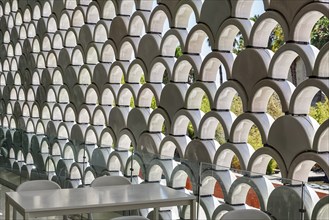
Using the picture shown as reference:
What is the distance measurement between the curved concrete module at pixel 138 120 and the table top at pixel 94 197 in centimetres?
160

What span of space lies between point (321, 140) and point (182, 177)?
1.51m

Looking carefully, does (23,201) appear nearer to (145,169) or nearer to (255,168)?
(145,169)

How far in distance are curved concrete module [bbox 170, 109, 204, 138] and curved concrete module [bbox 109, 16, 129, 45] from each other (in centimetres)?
154

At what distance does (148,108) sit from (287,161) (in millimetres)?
2570

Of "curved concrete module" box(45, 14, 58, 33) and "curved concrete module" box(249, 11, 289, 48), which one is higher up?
"curved concrete module" box(45, 14, 58, 33)

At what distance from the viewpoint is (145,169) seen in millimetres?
5715

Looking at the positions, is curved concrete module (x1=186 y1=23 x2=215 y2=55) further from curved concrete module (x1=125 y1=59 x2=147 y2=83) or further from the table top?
the table top

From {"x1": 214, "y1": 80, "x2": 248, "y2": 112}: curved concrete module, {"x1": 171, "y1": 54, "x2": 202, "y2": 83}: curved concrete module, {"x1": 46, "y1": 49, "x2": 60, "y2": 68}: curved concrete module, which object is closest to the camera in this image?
{"x1": 214, "y1": 80, "x2": 248, "y2": 112}: curved concrete module

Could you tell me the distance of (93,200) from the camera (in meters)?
4.53

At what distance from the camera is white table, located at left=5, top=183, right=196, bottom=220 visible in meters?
4.24

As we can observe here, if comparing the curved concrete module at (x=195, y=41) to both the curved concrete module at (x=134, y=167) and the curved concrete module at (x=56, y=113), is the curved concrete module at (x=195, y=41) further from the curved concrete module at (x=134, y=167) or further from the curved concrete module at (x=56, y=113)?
the curved concrete module at (x=56, y=113)

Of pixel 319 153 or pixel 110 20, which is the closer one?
pixel 319 153

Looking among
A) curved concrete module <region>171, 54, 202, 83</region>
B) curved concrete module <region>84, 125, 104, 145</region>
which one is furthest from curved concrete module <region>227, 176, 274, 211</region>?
curved concrete module <region>84, 125, 104, 145</region>

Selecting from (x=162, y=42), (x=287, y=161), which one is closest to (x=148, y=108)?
(x=162, y=42)
